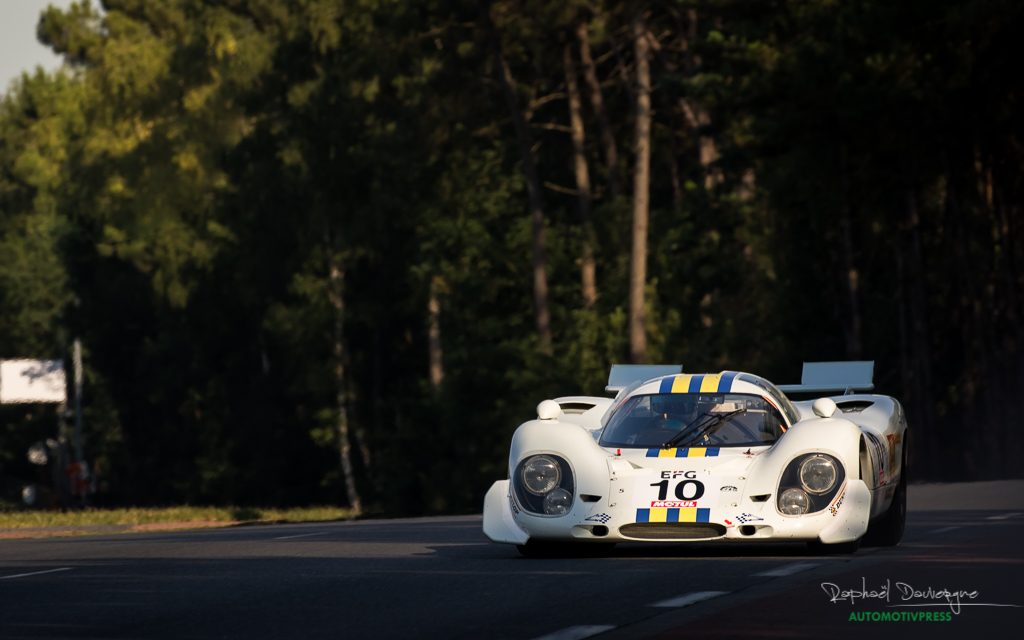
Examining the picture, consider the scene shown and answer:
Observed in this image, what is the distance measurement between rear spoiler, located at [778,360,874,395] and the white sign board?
132 ft

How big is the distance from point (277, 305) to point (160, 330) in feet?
58.0

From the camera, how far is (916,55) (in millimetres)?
41844

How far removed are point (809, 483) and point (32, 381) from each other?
188 ft

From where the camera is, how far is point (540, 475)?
47.1 feet

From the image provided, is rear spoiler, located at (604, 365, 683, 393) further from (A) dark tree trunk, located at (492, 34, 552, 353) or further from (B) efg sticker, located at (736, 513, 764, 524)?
(A) dark tree trunk, located at (492, 34, 552, 353)

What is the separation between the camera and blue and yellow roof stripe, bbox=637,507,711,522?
1373cm

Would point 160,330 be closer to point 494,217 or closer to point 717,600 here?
point 494,217

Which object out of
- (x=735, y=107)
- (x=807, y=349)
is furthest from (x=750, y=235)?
(x=735, y=107)

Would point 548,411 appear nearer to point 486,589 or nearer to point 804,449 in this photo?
point 804,449

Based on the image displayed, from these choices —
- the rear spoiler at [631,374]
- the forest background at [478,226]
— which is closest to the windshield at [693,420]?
the rear spoiler at [631,374]

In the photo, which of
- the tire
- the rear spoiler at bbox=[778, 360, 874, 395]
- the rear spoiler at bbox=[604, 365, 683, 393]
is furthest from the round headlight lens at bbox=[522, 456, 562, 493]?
the rear spoiler at bbox=[778, 360, 874, 395]

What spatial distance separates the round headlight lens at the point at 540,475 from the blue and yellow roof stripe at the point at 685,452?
600 millimetres

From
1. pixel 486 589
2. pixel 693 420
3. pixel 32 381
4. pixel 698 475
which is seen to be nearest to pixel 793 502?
pixel 698 475

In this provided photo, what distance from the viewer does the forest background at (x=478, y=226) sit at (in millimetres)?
43969
